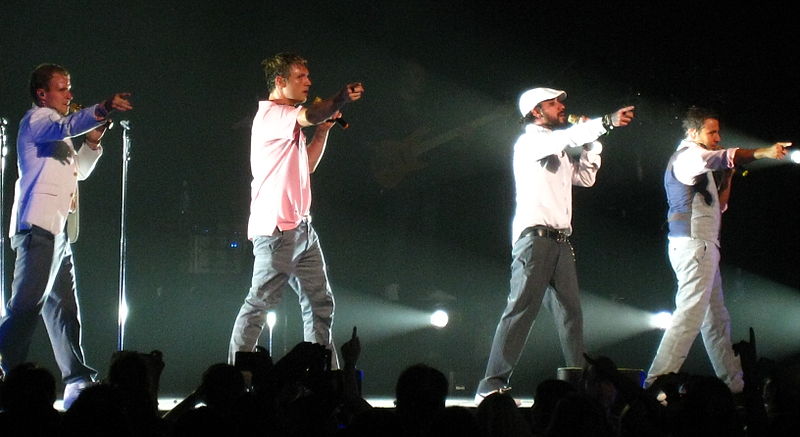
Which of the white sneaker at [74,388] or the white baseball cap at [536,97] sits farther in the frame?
the white baseball cap at [536,97]

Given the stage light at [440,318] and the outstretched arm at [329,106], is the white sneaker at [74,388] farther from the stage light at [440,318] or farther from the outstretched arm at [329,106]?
the stage light at [440,318]

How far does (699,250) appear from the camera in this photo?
6617 millimetres

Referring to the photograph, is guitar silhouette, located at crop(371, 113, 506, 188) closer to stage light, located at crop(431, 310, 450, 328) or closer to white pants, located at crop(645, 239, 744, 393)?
stage light, located at crop(431, 310, 450, 328)

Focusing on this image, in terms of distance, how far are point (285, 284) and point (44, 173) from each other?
166 cm

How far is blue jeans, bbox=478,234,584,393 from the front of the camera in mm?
6102

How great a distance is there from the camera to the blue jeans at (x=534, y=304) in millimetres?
6102

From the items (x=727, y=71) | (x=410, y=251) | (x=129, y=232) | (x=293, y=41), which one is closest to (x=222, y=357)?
(x=129, y=232)

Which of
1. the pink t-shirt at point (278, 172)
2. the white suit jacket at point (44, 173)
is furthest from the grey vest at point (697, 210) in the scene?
the white suit jacket at point (44, 173)

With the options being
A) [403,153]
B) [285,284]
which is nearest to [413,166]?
[403,153]

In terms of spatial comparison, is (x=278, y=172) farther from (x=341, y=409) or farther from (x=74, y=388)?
(x=341, y=409)

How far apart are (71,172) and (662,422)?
411cm

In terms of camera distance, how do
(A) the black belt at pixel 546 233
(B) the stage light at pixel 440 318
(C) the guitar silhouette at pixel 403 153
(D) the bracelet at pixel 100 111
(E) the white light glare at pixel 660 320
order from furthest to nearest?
(C) the guitar silhouette at pixel 403 153 → (E) the white light glare at pixel 660 320 → (B) the stage light at pixel 440 318 → (A) the black belt at pixel 546 233 → (D) the bracelet at pixel 100 111

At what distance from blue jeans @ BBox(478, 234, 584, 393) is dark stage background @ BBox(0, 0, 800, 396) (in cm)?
270

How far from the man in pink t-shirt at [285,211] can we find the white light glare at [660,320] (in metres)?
5.35
